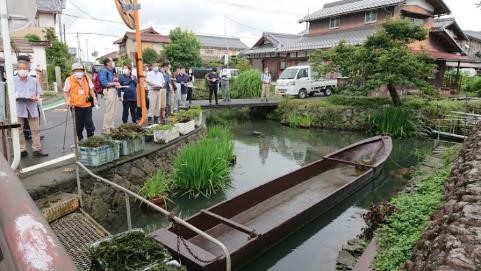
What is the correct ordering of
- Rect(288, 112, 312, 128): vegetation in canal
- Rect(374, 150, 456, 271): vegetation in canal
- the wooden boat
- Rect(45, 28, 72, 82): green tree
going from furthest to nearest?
1. Rect(45, 28, 72, 82): green tree
2. Rect(288, 112, 312, 128): vegetation in canal
3. the wooden boat
4. Rect(374, 150, 456, 271): vegetation in canal

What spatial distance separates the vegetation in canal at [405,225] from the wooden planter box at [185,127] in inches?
225

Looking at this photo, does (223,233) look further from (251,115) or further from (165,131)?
(251,115)

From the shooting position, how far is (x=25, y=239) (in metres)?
1.00

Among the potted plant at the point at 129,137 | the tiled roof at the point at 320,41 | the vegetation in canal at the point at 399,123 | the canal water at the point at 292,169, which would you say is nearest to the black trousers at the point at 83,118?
the potted plant at the point at 129,137

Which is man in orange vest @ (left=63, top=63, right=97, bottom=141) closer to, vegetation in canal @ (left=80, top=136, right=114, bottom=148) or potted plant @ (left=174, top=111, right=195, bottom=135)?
vegetation in canal @ (left=80, top=136, right=114, bottom=148)

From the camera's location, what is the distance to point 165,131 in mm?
8352

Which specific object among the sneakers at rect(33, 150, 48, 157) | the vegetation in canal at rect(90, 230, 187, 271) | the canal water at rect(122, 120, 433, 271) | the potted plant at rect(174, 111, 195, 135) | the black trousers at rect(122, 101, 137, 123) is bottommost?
the canal water at rect(122, 120, 433, 271)

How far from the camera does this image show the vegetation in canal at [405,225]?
388 centimetres

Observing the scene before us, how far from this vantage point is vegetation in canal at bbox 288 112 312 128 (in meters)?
17.1

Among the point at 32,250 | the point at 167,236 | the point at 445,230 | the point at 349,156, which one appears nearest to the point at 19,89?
the point at 167,236

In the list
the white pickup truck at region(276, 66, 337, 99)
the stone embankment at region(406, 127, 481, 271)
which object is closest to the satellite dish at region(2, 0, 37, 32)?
the stone embankment at region(406, 127, 481, 271)

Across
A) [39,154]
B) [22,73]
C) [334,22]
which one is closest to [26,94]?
[22,73]

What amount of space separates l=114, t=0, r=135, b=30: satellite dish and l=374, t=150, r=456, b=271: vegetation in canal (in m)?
6.21

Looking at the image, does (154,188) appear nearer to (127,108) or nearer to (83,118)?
(83,118)
